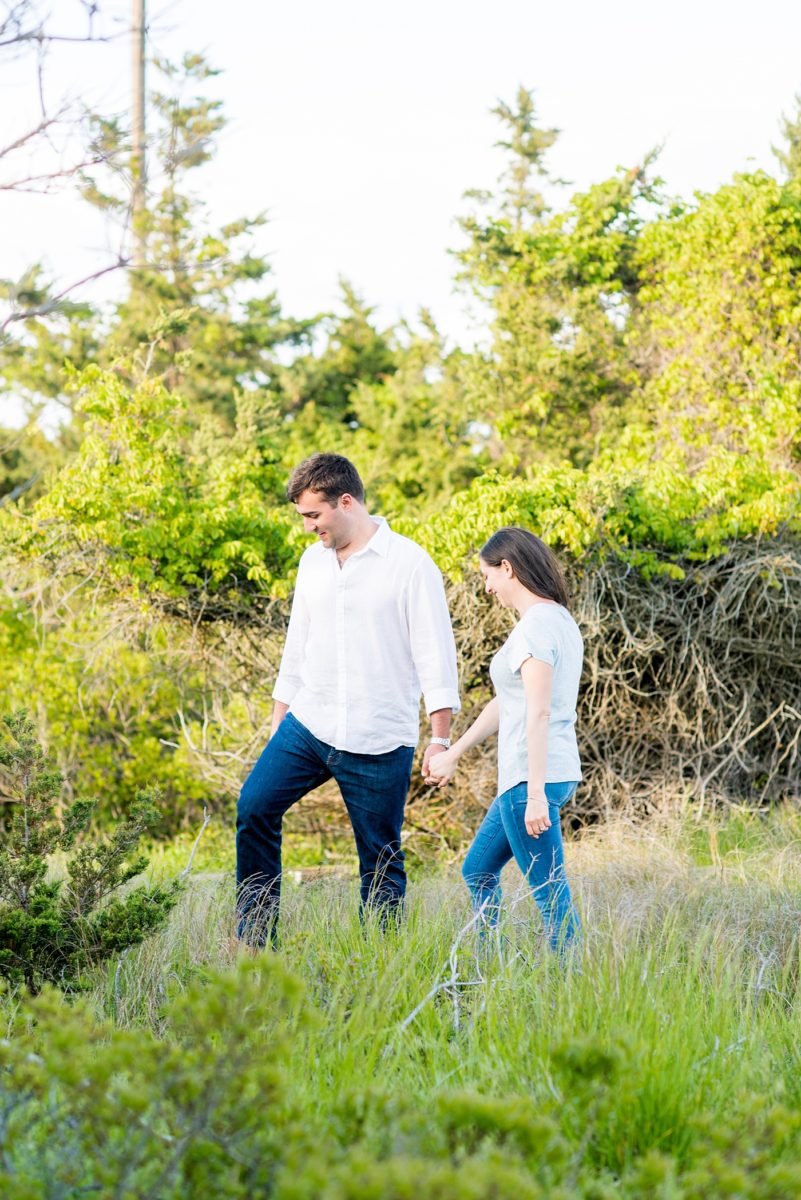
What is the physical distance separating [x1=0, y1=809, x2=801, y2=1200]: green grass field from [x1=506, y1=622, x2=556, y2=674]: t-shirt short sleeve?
2.54ft

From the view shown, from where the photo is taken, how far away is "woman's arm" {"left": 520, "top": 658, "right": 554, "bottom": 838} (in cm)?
359

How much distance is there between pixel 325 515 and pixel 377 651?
0.51 m

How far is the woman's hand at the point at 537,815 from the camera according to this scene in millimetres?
3586

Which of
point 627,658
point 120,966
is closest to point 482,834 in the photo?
point 120,966

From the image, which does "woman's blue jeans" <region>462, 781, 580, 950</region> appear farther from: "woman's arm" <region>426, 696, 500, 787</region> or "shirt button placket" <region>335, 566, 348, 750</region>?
"shirt button placket" <region>335, 566, 348, 750</region>

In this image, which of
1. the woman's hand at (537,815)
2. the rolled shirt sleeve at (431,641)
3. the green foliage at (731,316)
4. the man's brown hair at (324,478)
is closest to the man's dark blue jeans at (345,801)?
the rolled shirt sleeve at (431,641)

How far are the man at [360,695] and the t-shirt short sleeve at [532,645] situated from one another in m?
0.26

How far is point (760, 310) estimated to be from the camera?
10.2 metres

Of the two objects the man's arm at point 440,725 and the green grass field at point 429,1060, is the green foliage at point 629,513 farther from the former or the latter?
the man's arm at point 440,725

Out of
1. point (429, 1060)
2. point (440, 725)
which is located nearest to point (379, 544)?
point (440, 725)

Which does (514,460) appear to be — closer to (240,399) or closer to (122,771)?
(240,399)

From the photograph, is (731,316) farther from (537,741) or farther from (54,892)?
(54,892)

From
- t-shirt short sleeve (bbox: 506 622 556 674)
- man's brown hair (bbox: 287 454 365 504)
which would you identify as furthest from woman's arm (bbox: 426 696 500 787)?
man's brown hair (bbox: 287 454 365 504)

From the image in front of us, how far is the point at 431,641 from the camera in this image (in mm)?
3852
